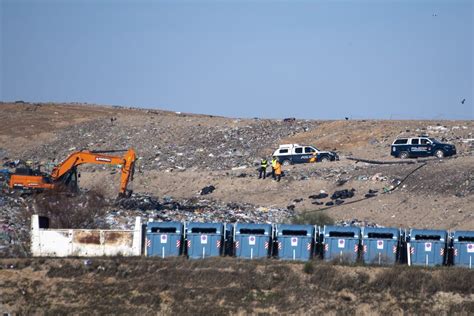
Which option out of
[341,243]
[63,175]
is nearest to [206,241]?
[341,243]

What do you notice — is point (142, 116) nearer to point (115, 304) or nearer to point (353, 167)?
point (353, 167)

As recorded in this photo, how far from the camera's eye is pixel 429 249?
29.2 m

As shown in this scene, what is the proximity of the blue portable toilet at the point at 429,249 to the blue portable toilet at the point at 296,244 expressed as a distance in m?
2.65

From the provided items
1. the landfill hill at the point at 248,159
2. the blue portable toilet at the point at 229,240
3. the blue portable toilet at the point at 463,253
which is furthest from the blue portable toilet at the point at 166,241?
the landfill hill at the point at 248,159

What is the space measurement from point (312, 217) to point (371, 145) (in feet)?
71.1

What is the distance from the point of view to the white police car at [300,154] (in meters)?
55.2

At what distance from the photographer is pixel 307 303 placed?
26641 millimetres

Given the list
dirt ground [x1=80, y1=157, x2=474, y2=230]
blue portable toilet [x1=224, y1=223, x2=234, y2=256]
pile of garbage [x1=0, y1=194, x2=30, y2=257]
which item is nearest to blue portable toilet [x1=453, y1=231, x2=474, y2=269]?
blue portable toilet [x1=224, y1=223, x2=234, y2=256]

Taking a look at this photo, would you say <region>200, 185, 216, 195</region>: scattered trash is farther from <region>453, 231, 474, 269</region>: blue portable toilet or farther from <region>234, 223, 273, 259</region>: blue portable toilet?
<region>453, 231, 474, 269</region>: blue portable toilet

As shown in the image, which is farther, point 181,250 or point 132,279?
point 181,250

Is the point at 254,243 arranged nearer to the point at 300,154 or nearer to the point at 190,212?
the point at 190,212

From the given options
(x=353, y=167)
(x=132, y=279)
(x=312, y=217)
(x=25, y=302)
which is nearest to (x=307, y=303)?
(x=132, y=279)

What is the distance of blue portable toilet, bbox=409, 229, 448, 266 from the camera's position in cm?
2908

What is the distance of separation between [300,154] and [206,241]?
2646cm
